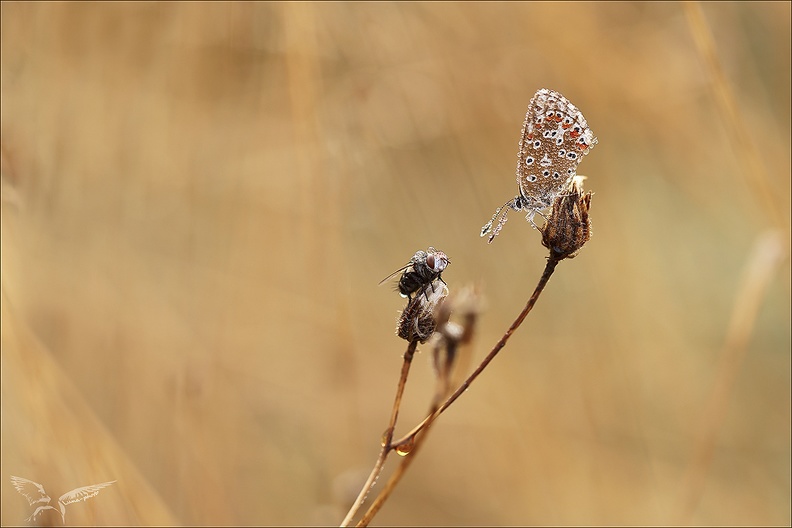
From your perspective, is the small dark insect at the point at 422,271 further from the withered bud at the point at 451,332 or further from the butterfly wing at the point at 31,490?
the butterfly wing at the point at 31,490

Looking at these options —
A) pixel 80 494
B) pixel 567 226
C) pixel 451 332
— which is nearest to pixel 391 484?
pixel 451 332

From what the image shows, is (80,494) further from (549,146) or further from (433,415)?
(549,146)

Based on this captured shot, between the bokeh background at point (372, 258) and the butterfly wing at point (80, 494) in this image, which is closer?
the butterfly wing at point (80, 494)

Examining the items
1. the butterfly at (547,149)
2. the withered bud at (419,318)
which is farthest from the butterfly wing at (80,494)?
the butterfly at (547,149)

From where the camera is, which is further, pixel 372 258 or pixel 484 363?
pixel 372 258

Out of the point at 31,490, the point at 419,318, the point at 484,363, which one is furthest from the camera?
the point at 31,490

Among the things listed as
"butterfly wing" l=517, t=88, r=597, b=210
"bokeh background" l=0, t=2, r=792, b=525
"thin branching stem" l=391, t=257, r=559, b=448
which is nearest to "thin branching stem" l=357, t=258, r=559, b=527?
"thin branching stem" l=391, t=257, r=559, b=448

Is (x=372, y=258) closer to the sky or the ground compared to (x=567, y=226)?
closer to the sky
